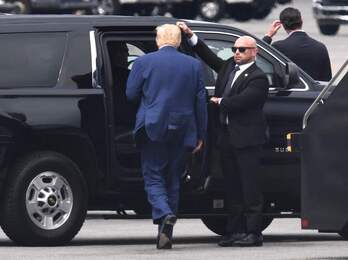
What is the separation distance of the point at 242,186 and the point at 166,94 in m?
0.94

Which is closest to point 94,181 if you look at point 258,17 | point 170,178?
point 170,178

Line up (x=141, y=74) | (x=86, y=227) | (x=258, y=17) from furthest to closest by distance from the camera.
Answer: (x=258, y=17)
(x=86, y=227)
(x=141, y=74)

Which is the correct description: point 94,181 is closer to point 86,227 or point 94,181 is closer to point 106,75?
point 106,75

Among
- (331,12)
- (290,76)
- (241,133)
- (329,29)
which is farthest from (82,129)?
(329,29)

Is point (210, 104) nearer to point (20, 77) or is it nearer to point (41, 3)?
point (20, 77)

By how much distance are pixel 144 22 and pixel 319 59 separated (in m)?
2.90

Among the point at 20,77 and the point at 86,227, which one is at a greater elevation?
the point at 20,77

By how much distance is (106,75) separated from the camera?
12.8m

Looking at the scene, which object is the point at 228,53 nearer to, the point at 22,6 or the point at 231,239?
the point at 231,239

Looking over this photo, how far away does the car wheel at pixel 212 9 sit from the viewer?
44469 mm

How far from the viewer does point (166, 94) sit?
40.6 feet

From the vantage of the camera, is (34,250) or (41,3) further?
(41,3)

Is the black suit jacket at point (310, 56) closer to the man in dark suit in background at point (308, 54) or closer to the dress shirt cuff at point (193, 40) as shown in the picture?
the man in dark suit in background at point (308, 54)

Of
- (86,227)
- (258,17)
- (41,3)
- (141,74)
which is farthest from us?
(258,17)
